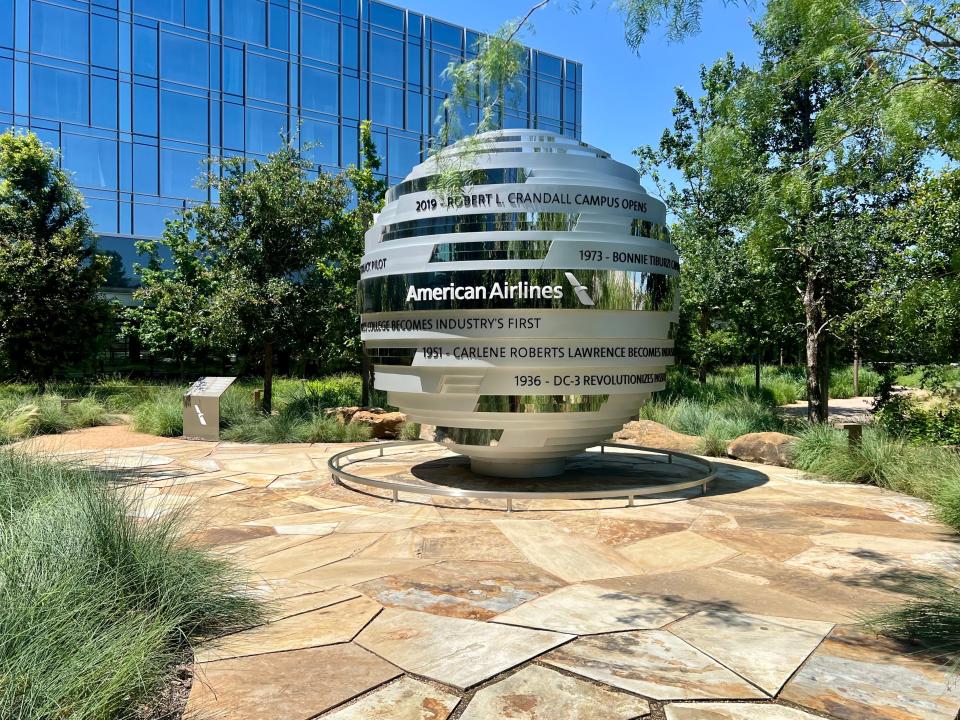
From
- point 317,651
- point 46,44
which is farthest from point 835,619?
point 46,44

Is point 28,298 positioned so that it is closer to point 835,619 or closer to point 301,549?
point 301,549

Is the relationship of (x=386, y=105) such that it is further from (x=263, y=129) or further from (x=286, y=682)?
(x=286, y=682)

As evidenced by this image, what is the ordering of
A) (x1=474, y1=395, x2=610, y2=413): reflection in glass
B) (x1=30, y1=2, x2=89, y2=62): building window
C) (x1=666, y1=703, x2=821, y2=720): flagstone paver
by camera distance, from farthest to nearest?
(x1=30, y1=2, x2=89, y2=62): building window
(x1=474, y1=395, x2=610, y2=413): reflection in glass
(x1=666, y1=703, x2=821, y2=720): flagstone paver

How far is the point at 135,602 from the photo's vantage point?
3.61m

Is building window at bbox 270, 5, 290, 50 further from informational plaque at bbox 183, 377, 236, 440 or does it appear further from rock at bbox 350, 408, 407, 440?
rock at bbox 350, 408, 407, 440

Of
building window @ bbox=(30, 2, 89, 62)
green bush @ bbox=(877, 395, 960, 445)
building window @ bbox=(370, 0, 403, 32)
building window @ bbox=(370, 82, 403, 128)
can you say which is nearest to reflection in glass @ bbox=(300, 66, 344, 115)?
building window @ bbox=(370, 82, 403, 128)

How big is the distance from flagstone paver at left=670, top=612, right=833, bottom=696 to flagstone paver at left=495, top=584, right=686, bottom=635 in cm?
18

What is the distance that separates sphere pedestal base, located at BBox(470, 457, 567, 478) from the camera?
8133 millimetres

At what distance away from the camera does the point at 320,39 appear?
34.7 meters

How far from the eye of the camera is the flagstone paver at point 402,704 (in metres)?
2.89

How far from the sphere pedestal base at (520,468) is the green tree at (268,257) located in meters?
7.10

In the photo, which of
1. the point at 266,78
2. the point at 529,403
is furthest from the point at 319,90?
the point at 529,403

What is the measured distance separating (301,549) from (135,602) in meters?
1.86

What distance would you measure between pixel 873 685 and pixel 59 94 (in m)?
33.7
